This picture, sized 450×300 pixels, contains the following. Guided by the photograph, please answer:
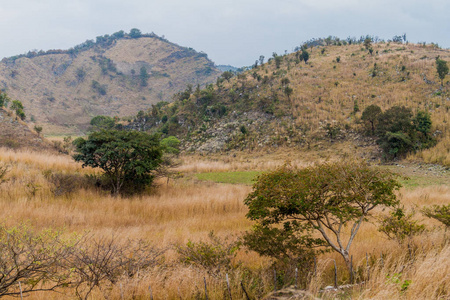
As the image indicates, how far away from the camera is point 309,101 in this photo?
4647 centimetres

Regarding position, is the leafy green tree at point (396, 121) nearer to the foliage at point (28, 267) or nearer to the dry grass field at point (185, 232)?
the dry grass field at point (185, 232)

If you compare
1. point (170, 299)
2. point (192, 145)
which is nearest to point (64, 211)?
point (170, 299)

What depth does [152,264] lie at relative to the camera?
186 inches

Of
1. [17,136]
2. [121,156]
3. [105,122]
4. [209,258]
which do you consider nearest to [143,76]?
[105,122]

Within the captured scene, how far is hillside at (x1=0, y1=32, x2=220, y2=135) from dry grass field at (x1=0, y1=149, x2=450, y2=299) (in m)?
87.9

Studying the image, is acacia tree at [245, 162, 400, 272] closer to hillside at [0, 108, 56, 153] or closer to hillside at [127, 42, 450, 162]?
hillside at [0, 108, 56, 153]

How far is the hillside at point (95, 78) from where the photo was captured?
106m

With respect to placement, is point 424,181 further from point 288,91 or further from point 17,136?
point 17,136

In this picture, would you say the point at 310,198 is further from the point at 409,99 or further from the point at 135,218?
the point at 409,99

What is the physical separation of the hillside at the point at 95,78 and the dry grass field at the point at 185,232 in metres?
87.9

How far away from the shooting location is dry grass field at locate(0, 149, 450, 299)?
3.98 metres

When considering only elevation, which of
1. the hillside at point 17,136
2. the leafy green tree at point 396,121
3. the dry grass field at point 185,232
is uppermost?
the leafy green tree at point 396,121

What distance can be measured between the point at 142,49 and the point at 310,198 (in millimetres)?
206131

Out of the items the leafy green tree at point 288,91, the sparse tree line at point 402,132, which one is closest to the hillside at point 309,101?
the leafy green tree at point 288,91
